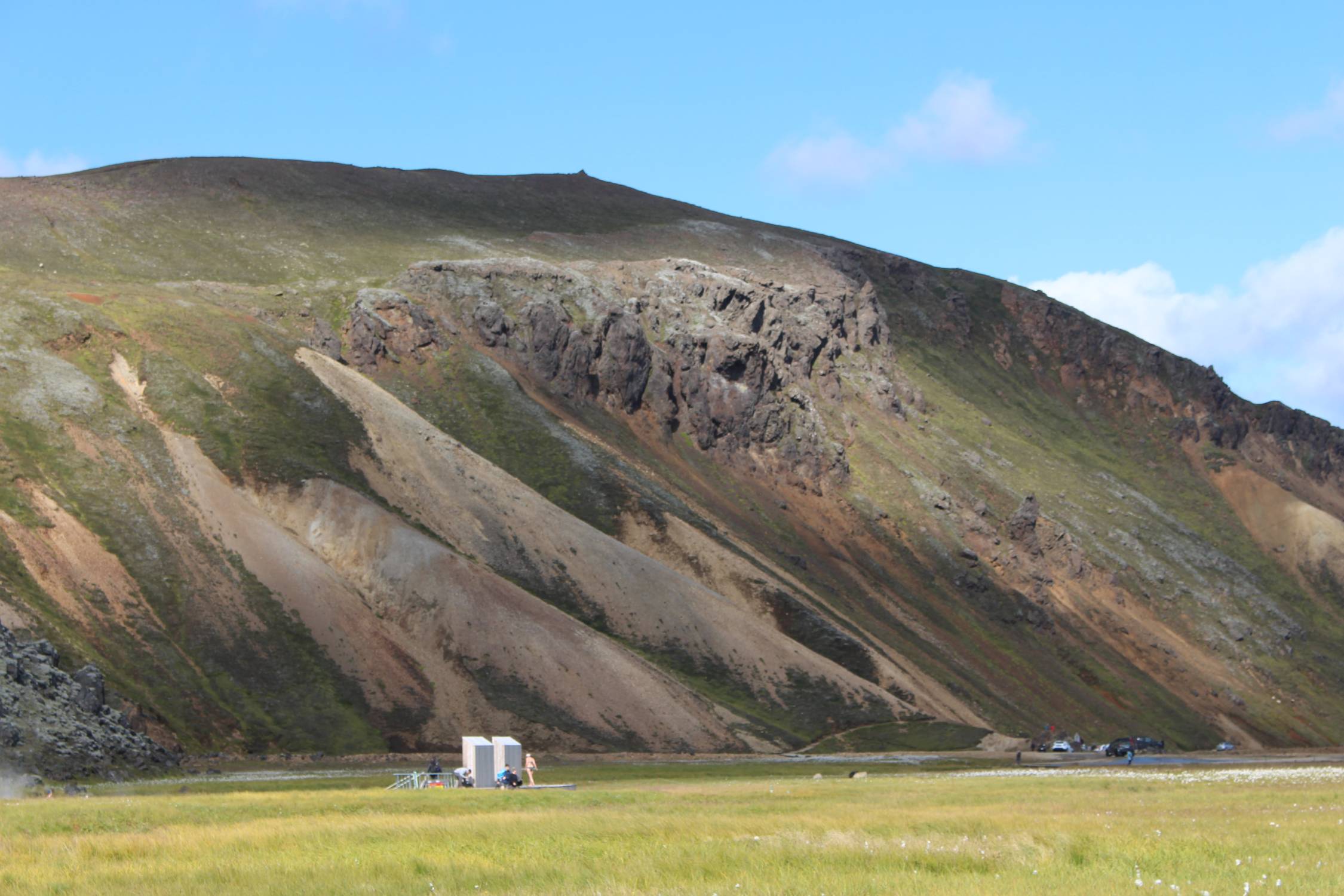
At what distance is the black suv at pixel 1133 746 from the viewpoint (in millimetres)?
96244

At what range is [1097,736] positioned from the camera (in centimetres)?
12900

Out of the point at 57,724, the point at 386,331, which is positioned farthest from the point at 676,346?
the point at 57,724

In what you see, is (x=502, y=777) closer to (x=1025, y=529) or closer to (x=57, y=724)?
(x=57, y=724)

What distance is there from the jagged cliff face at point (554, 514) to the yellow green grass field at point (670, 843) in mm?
41587

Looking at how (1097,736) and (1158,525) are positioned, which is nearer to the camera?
(1097,736)

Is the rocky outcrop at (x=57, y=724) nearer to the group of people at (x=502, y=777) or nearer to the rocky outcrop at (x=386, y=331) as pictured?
the group of people at (x=502, y=777)

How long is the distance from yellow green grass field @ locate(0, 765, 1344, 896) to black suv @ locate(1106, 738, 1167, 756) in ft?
160

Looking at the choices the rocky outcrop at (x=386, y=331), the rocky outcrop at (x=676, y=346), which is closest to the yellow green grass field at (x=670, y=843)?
the rocky outcrop at (x=386, y=331)

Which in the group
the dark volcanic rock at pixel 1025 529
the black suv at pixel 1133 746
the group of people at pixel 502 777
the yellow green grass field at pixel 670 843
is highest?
the dark volcanic rock at pixel 1025 529

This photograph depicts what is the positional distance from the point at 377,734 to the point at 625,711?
57.2 ft

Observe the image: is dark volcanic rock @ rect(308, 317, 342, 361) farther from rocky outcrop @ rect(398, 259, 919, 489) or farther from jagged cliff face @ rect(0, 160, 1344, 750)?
rocky outcrop @ rect(398, 259, 919, 489)

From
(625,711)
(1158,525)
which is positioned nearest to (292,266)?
(625,711)

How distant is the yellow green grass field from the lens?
950 inches

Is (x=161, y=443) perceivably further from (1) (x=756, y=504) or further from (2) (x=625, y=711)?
(1) (x=756, y=504)
